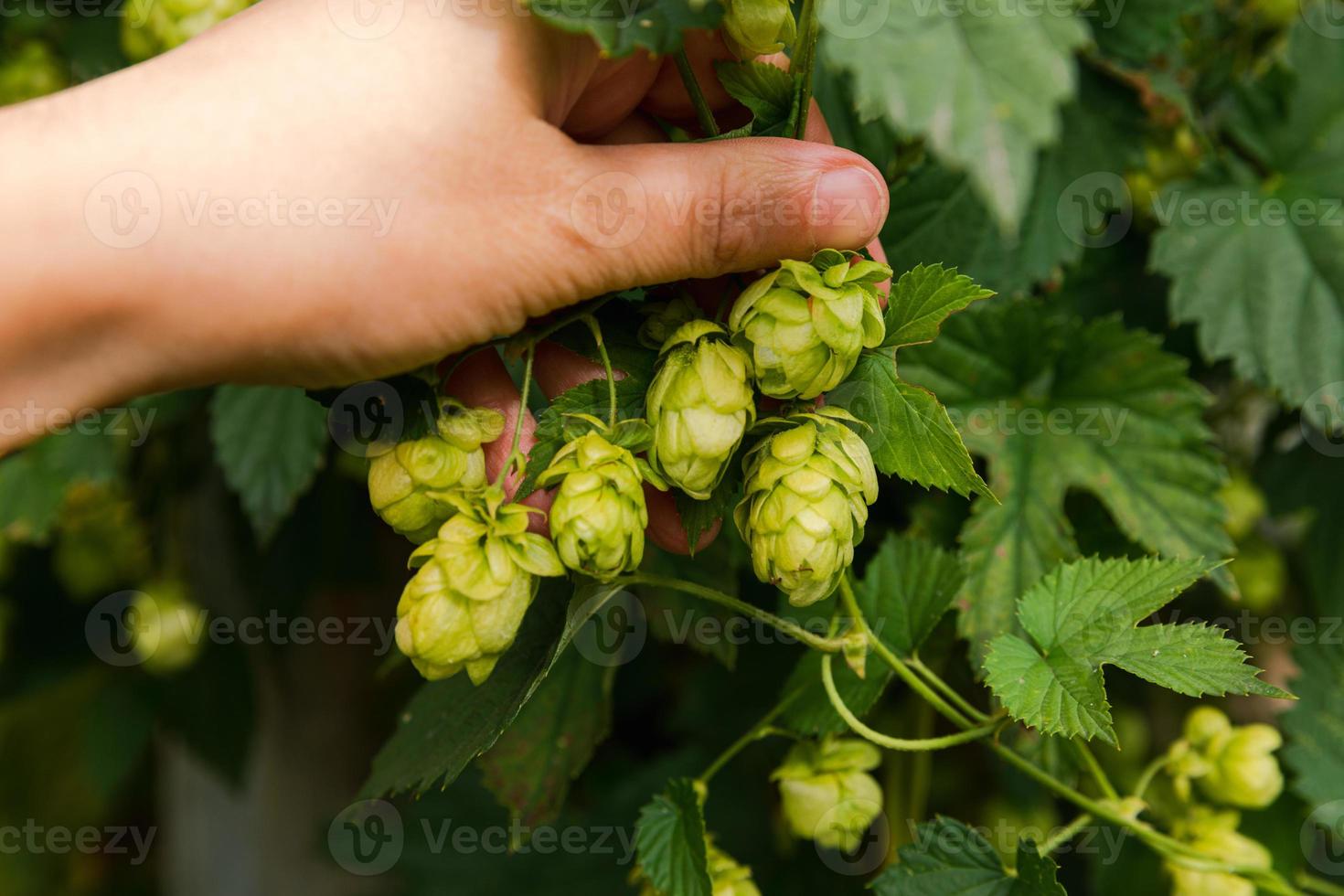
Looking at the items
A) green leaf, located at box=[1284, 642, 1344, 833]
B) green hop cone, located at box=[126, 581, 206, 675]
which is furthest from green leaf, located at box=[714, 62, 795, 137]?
green hop cone, located at box=[126, 581, 206, 675]

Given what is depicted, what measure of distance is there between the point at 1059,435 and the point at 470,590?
74 cm

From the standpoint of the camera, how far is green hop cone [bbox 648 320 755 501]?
68cm

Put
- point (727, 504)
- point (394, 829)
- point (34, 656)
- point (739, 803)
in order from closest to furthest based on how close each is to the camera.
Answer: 1. point (727, 504)
2. point (739, 803)
3. point (394, 829)
4. point (34, 656)

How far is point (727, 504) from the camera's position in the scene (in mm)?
794

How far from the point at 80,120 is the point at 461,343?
1.13 feet

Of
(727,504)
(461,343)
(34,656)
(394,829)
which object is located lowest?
(394,829)

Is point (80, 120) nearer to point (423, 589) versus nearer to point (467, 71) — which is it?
point (467, 71)

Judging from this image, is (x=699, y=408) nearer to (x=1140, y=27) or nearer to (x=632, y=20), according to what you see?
(x=632, y=20)

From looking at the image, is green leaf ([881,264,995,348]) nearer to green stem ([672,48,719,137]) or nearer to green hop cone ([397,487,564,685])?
green stem ([672,48,719,137])

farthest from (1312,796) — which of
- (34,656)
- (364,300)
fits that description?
(34,656)

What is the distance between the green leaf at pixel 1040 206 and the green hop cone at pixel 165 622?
132 centimetres

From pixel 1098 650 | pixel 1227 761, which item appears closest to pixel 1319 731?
pixel 1227 761

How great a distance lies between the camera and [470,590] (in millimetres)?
689

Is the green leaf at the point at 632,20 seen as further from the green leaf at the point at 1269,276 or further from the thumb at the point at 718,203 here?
the green leaf at the point at 1269,276
